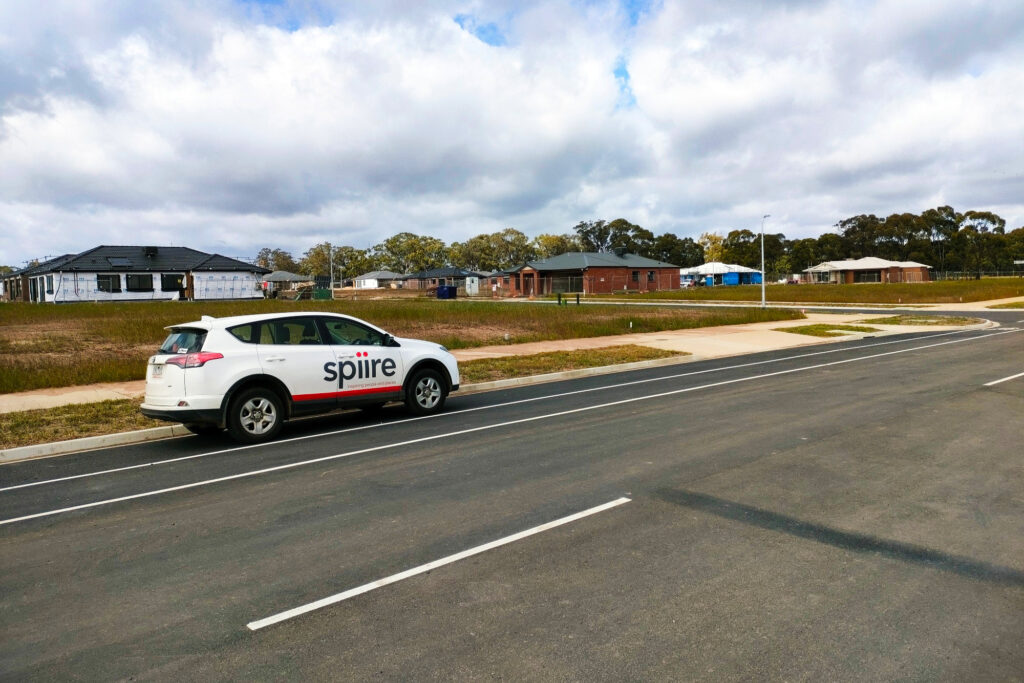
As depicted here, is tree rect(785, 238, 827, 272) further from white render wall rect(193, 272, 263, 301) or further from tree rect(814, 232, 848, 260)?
white render wall rect(193, 272, 263, 301)

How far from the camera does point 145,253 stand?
65688 millimetres

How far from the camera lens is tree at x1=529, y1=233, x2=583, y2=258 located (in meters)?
126

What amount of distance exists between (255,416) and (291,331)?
4.45 ft

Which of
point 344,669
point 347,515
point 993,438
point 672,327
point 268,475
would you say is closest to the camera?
point 344,669

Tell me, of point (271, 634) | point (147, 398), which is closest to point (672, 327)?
point (147, 398)

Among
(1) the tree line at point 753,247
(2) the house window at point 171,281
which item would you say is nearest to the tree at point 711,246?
(1) the tree line at point 753,247

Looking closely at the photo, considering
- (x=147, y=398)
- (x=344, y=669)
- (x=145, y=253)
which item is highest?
(x=145, y=253)

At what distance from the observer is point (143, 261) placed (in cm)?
6384

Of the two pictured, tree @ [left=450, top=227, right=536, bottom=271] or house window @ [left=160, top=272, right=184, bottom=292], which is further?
tree @ [left=450, top=227, right=536, bottom=271]

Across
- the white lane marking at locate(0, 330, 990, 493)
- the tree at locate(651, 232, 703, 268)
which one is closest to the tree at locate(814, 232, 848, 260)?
the tree at locate(651, 232, 703, 268)

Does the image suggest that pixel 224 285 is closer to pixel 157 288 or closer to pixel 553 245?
pixel 157 288

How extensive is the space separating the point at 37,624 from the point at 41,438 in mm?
6892

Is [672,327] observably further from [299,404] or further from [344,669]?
[344,669]

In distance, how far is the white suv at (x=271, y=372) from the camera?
9.60 metres
